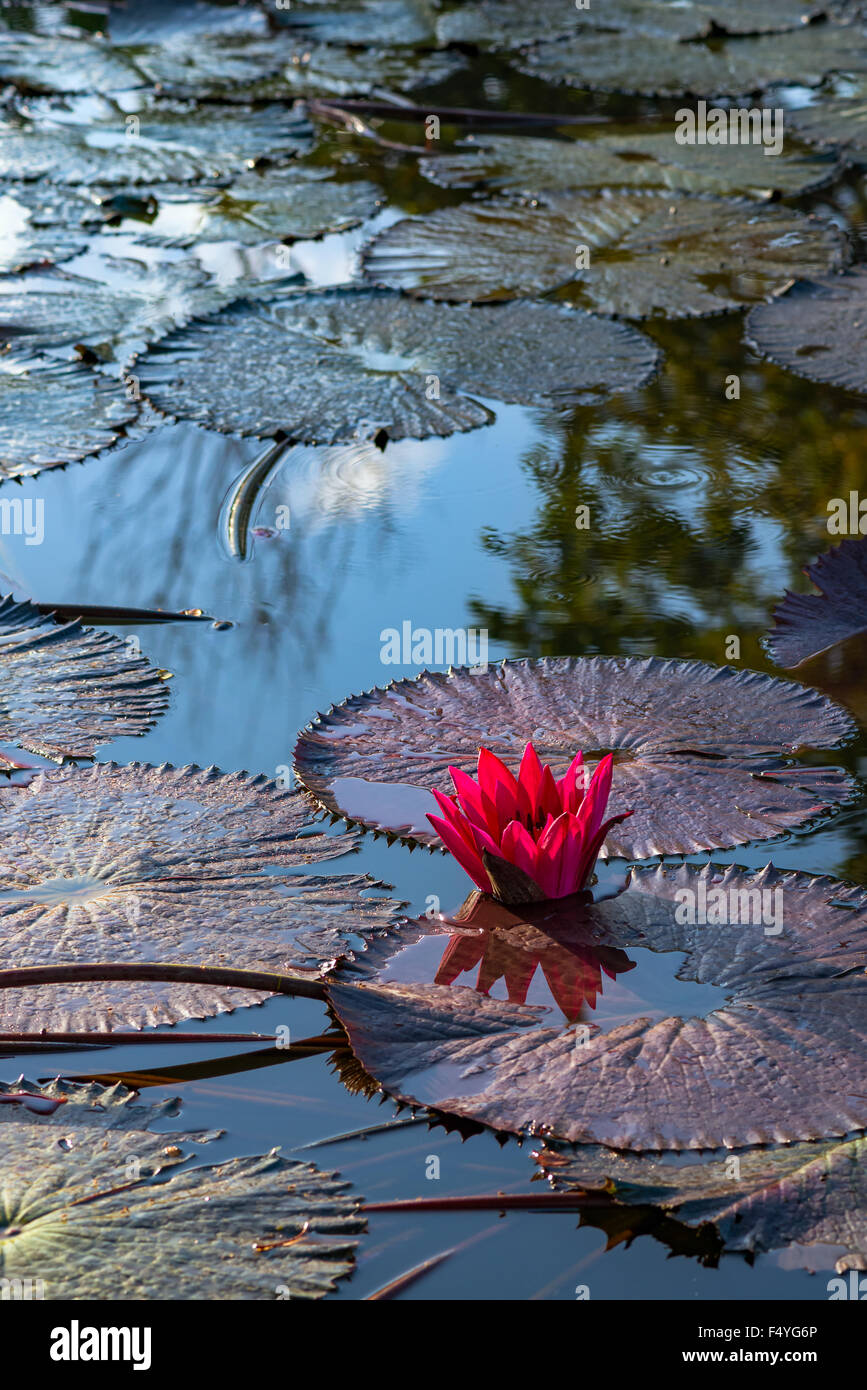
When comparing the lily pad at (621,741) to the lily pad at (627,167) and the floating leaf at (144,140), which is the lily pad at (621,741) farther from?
the floating leaf at (144,140)

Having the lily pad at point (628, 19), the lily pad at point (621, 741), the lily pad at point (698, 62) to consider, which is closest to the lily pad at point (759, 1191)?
the lily pad at point (621, 741)

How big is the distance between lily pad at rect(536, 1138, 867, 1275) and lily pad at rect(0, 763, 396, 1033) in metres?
0.48

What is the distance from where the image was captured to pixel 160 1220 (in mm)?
1290

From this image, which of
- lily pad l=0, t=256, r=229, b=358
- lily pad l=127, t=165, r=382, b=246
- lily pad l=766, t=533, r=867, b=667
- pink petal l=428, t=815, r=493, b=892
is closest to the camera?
pink petal l=428, t=815, r=493, b=892

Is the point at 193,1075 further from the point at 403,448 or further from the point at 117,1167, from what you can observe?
the point at 403,448

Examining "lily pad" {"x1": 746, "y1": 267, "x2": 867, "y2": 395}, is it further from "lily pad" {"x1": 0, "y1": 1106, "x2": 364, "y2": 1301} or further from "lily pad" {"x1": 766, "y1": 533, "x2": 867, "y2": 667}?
"lily pad" {"x1": 0, "y1": 1106, "x2": 364, "y2": 1301}

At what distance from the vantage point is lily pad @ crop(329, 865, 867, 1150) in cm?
139

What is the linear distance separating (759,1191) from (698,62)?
5.88m

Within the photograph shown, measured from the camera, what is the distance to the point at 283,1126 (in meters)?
1.47

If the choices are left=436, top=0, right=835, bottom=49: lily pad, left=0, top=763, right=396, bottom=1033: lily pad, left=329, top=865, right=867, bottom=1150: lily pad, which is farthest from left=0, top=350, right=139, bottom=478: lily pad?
left=436, top=0, right=835, bottom=49: lily pad

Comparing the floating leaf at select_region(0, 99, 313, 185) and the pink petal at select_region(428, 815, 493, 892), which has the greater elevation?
the floating leaf at select_region(0, 99, 313, 185)

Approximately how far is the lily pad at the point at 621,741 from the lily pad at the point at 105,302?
1.93m

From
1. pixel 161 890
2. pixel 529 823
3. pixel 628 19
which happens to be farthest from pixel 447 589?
pixel 628 19

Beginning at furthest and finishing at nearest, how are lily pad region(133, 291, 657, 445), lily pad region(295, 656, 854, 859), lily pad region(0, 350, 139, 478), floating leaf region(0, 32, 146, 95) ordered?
floating leaf region(0, 32, 146, 95) < lily pad region(133, 291, 657, 445) < lily pad region(0, 350, 139, 478) < lily pad region(295, 656, 854, 859)
